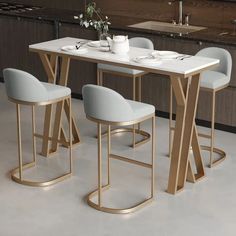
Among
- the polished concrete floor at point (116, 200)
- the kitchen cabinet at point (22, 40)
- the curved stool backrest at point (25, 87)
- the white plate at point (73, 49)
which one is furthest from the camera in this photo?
the kitchen cabinet at point (22, 40)

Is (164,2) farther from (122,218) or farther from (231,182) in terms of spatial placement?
(122,218)

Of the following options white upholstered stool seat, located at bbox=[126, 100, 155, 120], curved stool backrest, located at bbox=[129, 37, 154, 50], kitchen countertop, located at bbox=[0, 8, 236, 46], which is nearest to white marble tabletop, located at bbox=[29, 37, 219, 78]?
white upholstered stool seat, located at bbox=[126, 100, 155, 120]

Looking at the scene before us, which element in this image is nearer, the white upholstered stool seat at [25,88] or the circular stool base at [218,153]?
the white upholstered stool seat at [25,88]

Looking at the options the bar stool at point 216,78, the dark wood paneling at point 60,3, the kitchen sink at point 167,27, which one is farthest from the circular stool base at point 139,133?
the dark wood paneling at point 60,3

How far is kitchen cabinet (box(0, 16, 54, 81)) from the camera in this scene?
6.72 meters

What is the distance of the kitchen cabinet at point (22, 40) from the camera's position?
22.1 feet

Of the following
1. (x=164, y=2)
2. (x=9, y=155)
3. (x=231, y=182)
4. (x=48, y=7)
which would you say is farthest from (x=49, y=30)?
(x=231, y=182)

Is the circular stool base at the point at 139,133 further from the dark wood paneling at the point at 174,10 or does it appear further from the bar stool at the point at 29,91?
the dark wood paneling at the point at 174,10

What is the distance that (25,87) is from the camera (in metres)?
4.39

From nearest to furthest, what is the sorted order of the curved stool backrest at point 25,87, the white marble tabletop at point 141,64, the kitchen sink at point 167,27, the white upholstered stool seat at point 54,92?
the white marble tabletop at point 141,64 < the curved stool backrest at point 25,87 < the white upholstered stool seat at point 54,92 < the kitchen sink at point 167,27

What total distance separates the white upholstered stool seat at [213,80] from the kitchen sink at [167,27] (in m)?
1.28

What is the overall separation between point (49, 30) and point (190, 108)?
8.86ft

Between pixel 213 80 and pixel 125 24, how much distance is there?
5.66 feet

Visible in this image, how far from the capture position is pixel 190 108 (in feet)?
14.4
